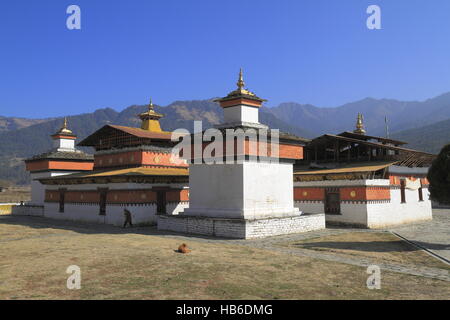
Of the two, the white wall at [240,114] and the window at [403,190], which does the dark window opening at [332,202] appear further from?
the white wall at [240,114]

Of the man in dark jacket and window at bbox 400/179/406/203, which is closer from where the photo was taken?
the man in dark jacket

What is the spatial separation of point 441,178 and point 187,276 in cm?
1104

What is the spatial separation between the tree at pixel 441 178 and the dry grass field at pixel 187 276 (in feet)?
20.2

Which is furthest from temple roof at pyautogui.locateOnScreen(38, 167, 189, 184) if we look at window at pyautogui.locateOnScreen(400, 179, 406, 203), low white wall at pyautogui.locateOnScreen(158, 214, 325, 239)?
window at pyautogui.locateOnScreen(400, 179, 406, 203)

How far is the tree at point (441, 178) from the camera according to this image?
14102mm

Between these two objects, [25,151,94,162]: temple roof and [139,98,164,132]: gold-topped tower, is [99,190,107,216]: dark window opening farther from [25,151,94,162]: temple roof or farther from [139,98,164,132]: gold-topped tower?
[25,151,94,162]: temple roof

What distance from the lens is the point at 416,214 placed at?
86.0ft

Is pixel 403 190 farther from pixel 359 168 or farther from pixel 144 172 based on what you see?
pixel 144 172

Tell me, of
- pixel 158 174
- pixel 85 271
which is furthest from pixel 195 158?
pixel 85 271

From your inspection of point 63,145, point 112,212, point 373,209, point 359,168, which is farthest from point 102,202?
point 373,209

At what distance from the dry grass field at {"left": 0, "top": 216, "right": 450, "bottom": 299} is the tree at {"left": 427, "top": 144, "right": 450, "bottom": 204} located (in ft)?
20.2

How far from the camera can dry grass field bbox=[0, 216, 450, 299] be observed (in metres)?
7.77

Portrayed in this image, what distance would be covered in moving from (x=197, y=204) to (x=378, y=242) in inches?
354

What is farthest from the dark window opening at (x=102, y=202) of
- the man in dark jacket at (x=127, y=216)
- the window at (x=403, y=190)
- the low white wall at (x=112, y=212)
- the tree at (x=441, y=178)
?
the window at (x=403, y=190)
